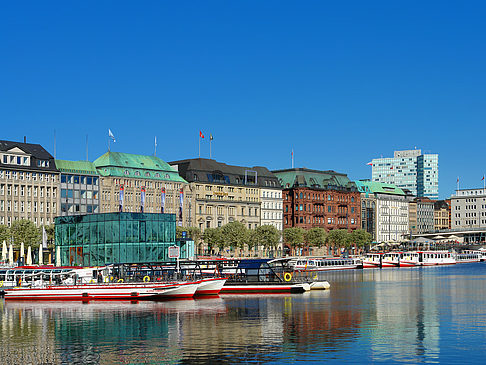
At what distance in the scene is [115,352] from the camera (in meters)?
56.6

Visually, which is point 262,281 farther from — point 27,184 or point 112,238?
point 27,184

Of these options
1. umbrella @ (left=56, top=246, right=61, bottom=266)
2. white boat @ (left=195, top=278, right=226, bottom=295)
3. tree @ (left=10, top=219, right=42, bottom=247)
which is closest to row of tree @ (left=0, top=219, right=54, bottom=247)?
tree @ (left=10, top=219, right=42, bottom=247)

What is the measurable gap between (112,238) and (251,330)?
68108 millimetres

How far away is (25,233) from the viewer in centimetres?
17075

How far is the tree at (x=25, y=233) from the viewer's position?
169625mm

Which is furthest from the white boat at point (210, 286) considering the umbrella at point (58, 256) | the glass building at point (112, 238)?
the umbrella at point (58, 256)

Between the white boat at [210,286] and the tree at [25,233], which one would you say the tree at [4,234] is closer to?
the tree at [25,233]

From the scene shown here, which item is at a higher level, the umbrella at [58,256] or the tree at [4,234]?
the tree at [4,234]

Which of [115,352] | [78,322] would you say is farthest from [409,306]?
[115,352]

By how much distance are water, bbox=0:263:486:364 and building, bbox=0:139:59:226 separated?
91.7 metres

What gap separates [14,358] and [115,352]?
687cm

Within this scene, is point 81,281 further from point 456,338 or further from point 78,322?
point 456,338

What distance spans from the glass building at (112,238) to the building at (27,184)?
54.6 m

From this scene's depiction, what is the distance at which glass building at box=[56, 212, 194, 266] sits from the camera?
5177 inches
